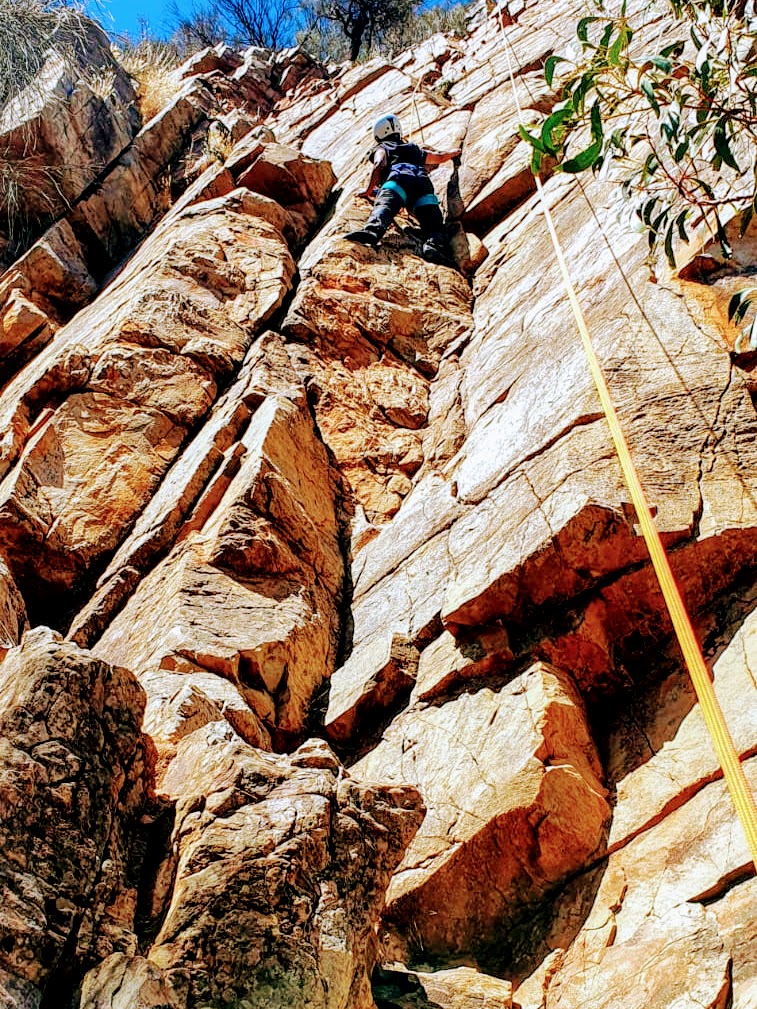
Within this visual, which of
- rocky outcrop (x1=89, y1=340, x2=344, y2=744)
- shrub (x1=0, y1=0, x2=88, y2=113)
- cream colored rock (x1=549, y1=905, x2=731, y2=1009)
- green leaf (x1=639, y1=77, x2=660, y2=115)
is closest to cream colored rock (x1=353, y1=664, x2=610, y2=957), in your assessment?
cream colored rock (x1=549, y1=905, x2=731, y2=1009)

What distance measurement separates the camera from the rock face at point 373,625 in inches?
120

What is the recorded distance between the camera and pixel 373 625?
17.5 feet

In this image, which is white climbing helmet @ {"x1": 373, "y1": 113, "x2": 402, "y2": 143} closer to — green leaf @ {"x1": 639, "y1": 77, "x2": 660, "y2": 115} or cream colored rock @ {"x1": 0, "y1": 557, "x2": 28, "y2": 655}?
green leaf @ {"x1": 639, "y1": 77, "x2": 660, "y2": 115}

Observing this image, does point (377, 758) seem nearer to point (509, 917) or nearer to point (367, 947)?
point (509, 917)

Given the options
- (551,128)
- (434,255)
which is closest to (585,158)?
(551,128)

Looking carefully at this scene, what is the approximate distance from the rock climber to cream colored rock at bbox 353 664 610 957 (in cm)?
557

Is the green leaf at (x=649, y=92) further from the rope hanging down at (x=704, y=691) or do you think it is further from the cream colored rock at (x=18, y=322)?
the cream colored rock at (x=18, y=322)

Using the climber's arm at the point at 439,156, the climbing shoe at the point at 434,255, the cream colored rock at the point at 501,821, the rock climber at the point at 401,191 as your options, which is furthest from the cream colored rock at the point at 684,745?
the climber's arm at the point at 439,156

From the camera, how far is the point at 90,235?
10.4 metres

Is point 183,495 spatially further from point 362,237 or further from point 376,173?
point 376,173

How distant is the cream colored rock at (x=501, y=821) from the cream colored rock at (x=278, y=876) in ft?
1.69

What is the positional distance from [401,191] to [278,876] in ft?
24.2

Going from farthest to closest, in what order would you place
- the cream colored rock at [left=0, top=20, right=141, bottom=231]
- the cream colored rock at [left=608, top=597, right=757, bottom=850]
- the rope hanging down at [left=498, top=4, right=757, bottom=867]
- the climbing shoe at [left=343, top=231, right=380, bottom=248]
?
the cream colored rock at [left=0, top=20, right=141, bottom=231], the climbing shoe at [left=343, top=231, right=380, bottom=248], the cream colored rock at [left=608, top=597, right=757, bottom=850], the rope hanging down at [left=498, top=4, right=757, bottom=867]

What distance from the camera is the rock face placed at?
3.05 metres
